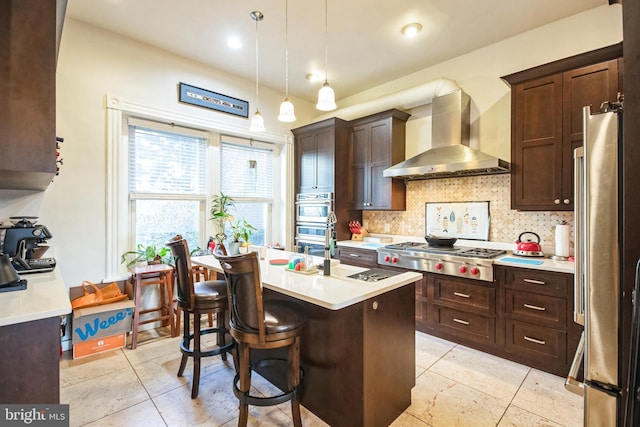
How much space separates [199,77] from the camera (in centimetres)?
A: 370

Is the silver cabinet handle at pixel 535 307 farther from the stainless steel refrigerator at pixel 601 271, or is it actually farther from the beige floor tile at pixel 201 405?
the beige floor tile at pixel 201 405

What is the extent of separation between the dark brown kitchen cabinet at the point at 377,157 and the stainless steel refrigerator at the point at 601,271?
9.03 ft

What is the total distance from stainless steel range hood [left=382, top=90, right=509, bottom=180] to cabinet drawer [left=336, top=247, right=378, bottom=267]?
41.8 inches

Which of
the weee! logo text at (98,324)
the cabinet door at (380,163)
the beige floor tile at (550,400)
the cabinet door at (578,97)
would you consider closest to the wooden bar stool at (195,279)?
the weee! logo text at (98,324)

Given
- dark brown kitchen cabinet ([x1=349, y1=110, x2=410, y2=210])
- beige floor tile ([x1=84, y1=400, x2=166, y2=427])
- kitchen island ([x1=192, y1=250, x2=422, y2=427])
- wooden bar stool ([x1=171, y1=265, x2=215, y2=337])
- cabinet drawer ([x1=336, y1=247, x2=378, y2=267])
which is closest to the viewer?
kitchen island ([x1=192, y1=250, x2=422, y2=427])

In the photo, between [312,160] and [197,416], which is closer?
[197,416]

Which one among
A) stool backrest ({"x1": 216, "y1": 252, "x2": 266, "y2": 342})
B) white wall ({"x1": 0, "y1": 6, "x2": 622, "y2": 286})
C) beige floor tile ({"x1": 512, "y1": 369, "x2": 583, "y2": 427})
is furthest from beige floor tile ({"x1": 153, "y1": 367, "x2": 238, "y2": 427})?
beige floor tile ({"x1": 512, "y1": 369, "x2": 583, "y2": 427})

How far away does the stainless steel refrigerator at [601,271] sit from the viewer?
103 cm

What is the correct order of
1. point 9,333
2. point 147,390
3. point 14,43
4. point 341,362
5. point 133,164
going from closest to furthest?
point 9,333 < point 14,43 < point 341,362 < point 147,390 < point 133,164

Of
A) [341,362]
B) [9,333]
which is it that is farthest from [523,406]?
[9,333]

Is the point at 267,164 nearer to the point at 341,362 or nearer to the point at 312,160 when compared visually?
the point at 312,160

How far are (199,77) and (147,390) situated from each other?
3.40 meters

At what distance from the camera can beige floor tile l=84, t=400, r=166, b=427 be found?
6.08 ft

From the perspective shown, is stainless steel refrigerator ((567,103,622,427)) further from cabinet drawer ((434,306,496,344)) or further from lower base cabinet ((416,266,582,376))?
cabinet drawer ((434,306,496,344))
